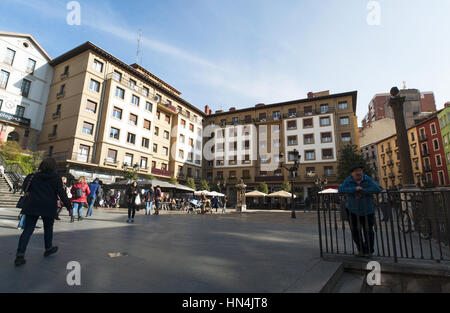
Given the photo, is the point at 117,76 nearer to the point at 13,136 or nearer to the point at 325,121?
the point at 13,136

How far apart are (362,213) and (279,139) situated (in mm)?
34868

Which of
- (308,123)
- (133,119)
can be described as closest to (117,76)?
(133,119)

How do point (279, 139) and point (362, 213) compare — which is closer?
point (362, 213)

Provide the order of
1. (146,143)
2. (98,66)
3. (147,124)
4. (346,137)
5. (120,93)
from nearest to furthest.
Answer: (98,66) → (120,93) → (146,143) → (147,124) → (346,137)

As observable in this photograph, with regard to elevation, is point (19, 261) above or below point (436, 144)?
below

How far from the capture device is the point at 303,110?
36906mm

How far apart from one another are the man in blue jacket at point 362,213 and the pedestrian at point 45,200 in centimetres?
470

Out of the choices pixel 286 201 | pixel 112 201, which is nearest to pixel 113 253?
pixel 112 201

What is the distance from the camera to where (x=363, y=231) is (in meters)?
3.59

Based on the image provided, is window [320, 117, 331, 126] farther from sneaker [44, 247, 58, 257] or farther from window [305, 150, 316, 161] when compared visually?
sneaker [44, 247, 58, 257]

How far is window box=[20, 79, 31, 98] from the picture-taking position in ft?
83.7

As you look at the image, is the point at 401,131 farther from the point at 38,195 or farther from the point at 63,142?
the point at 63,142

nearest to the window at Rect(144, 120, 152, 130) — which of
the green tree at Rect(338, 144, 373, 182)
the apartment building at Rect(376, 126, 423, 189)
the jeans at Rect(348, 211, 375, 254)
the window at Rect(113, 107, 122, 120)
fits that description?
the window at Rect(113, 107, 122, 120)

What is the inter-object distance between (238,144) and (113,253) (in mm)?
36860
